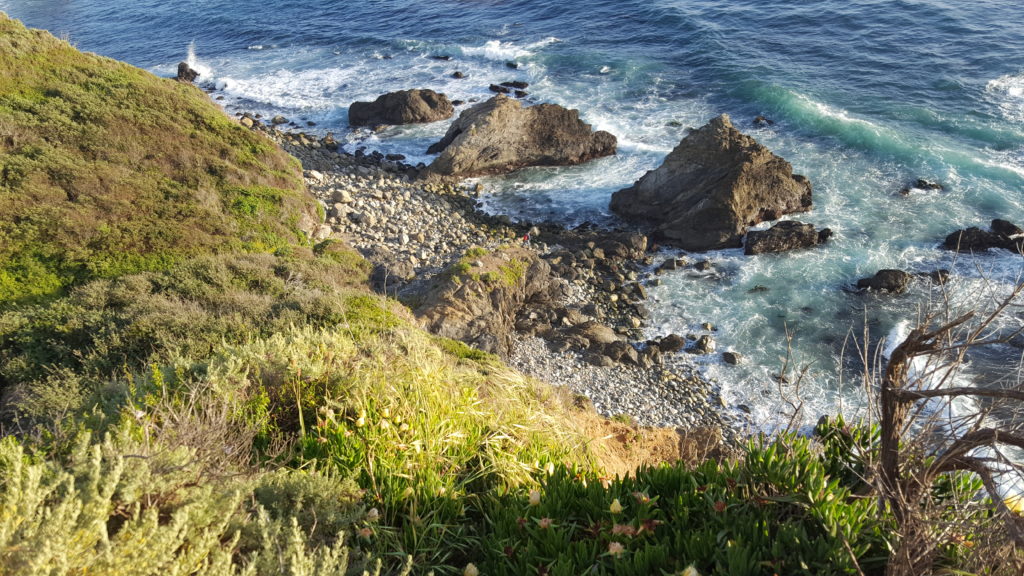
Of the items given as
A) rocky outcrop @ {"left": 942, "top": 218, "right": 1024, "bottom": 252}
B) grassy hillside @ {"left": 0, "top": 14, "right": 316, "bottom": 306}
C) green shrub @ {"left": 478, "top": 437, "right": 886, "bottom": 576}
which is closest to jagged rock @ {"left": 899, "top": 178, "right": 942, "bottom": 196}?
rocky outcrop @ {"left": 942, "top": 218, "right": 1024, "bottom": 252}

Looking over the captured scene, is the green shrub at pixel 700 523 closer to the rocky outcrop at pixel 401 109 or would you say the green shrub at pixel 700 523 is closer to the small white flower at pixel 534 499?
the small white flower at pixel 534 499

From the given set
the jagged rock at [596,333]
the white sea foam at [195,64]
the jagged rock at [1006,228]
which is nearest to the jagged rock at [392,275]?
the jagged rock at [596,333]

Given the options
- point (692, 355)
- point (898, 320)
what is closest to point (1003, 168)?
point (898, 320)

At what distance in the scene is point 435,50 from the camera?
38.7m

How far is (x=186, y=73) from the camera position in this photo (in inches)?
1494

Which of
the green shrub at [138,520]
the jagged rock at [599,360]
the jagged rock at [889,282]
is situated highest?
the green shrub at [138,520]

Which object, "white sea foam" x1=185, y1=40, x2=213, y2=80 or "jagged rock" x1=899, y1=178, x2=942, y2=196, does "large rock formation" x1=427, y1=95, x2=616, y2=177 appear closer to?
"jagged rock" x1=899, y1=178, x2=942, y2=196

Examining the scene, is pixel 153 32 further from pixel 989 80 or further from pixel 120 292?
pixel 989 80

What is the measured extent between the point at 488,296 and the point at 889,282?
11.4 meters

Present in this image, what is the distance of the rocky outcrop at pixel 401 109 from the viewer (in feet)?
95.1

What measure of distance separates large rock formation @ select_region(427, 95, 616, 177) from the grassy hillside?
7512 mm

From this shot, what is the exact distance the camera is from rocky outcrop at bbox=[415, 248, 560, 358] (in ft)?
45.4

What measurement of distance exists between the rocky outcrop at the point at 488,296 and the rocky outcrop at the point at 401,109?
14.2 meters

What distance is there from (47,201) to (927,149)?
92.1ft
